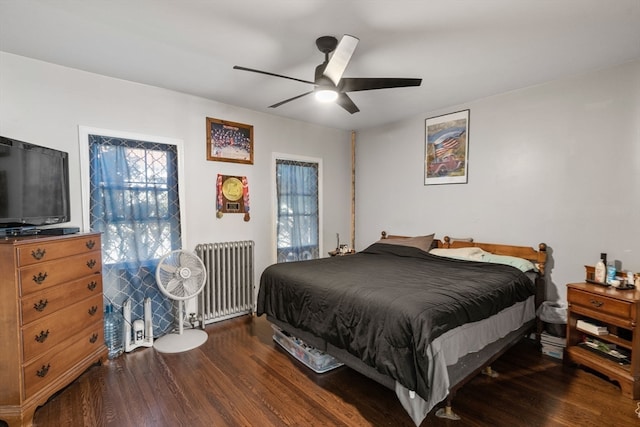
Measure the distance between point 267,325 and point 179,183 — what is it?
1.81 meters

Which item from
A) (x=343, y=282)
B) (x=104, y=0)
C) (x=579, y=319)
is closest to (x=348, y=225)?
(x=343, y=282)

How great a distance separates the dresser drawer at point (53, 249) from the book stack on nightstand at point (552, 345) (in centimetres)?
391

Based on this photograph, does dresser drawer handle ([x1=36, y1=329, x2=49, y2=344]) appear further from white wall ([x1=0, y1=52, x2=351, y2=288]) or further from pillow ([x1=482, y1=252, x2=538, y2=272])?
pillow ([x1=482, y1=252, x2=538, y2=272])

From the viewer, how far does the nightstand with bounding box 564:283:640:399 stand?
82.4 inches

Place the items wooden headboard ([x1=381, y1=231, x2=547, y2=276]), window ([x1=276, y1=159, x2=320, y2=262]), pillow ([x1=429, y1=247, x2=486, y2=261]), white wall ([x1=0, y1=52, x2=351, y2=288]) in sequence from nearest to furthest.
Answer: white wall ([x1=0, y1=52, x2=351, y2=288]) → wooden headboard ([x1=381, y1=231, x2=547, y2=276]) → pillow ([x1=429, y1=247, x2=486, y2=261]) → window ([x1=276, y1=159, x2=320, y2=262])

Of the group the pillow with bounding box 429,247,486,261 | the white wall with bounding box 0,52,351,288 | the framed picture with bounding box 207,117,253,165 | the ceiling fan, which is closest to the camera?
the ceiling fan

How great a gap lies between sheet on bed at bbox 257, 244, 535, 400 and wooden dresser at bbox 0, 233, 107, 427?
4.49 ft

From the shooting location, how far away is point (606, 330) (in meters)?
2.35

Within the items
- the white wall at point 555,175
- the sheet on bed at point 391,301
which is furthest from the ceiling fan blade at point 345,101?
the white wall at point 555,175

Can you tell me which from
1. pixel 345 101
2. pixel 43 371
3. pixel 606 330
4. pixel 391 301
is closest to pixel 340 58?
pixel 345 101

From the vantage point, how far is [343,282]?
2.31 meters

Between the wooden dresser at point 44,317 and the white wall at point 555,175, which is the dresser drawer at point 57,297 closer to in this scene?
the wooden dresser at point 44,317

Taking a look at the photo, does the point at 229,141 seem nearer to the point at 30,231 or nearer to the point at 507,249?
the point at 30,231

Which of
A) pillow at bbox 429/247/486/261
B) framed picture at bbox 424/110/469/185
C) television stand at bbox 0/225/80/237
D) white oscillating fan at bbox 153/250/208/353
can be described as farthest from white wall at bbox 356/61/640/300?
television stand at bbox 0/225/80/237
